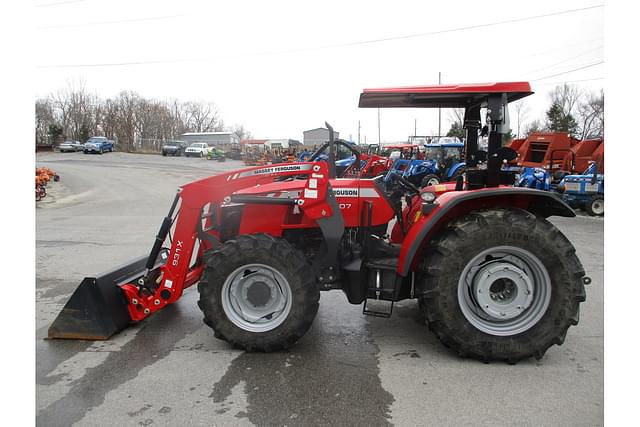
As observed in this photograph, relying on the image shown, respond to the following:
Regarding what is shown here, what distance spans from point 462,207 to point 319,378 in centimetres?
179

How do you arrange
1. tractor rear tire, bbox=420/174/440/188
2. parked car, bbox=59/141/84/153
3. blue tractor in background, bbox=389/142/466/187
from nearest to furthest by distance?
1. tractor rear tire, bbox=420/174/440/188
2. blue tractor in background, bbox=389/142/466/187
3. parked car, bbox=59/141/84/153

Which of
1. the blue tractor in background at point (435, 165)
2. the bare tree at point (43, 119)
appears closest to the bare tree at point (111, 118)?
the bare tree at point (43, 119)

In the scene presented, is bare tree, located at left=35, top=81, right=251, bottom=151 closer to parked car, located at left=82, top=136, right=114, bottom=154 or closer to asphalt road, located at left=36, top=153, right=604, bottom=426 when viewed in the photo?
parked car, located at left=82, top=136, right=114, bottom=154

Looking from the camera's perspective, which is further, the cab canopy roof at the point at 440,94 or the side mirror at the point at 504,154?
the side mirror at the point at 504,154

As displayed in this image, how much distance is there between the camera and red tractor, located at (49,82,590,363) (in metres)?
3.69

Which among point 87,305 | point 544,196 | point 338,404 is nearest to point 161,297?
point 87,305

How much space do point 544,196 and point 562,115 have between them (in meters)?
51.2

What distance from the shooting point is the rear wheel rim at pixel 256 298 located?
12.9ft

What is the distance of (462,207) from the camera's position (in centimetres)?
395

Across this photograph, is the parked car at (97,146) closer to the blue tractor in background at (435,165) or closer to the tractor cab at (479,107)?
the blue tractor in background at (435,165)

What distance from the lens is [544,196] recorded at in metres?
3.83

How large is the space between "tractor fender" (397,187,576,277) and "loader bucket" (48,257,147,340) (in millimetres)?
2584

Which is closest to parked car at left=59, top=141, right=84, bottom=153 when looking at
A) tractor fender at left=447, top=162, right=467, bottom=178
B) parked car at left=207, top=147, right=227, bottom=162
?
parked car at left=207, top=147, right=227, bottom=162

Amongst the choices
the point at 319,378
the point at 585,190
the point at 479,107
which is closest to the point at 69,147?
the point at 585,190
